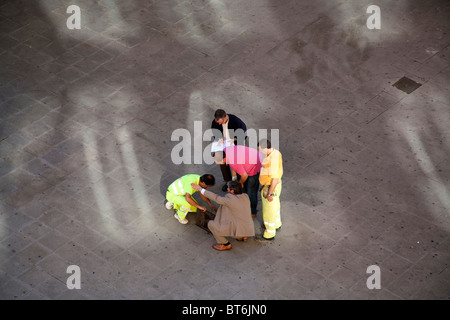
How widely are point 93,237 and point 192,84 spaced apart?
172 inches

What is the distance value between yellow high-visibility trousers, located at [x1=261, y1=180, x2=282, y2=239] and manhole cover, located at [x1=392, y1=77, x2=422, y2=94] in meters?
4.57

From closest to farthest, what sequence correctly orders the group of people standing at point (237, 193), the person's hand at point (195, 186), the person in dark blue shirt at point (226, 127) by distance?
the group of people standing at point (237, 193) → the person's hand at point (195, 186) → the person in dark blue shirt at point (226, 127)

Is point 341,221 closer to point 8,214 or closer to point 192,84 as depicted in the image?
point 192,84

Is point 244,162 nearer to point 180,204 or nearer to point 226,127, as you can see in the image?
point 226,127

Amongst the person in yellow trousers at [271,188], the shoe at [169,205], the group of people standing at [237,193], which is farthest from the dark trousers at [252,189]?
the shoe at [169,205]

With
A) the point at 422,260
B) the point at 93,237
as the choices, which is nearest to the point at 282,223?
the point at 422,260

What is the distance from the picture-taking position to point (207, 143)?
12617 millimetres

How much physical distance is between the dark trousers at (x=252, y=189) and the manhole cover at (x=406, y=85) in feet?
14.9

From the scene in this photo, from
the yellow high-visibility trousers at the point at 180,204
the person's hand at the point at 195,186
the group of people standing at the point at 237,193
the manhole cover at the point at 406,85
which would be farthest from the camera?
the manhole cover at the point at 406,85

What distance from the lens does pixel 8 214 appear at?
36.6 feet

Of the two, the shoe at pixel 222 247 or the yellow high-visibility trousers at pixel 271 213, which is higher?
the yellow high-visibility trousers at pixel 271 213

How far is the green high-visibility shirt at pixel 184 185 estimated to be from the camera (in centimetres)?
1077

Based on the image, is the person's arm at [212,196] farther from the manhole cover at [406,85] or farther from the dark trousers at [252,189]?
the manhole cover at [406,85]

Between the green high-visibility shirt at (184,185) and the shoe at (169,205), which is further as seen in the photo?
the shoe at (169,205)
